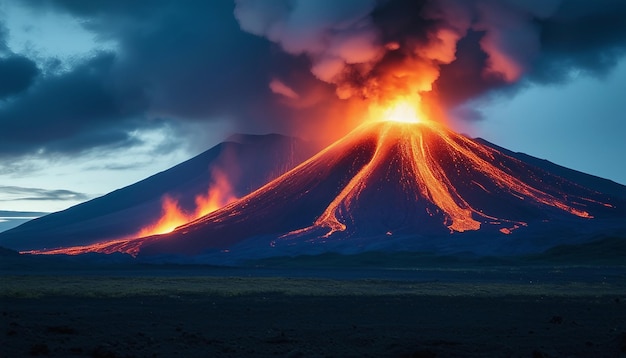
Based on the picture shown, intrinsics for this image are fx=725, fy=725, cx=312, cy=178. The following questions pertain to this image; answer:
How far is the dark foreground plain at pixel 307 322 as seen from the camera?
23.0 metres

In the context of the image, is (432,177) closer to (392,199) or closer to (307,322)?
(392,199)

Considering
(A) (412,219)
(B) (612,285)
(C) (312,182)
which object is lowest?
(B) (612,285)

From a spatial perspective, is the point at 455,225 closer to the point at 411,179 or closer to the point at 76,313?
the point at 411,179

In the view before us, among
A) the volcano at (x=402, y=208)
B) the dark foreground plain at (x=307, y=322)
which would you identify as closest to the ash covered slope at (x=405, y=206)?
the volcano at (x=402, y=208)

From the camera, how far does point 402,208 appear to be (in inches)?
6097

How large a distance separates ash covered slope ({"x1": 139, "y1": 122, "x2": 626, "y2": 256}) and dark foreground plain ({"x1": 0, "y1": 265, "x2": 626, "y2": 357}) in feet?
273

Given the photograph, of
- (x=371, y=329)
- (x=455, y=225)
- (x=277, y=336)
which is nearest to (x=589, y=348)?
(x=371, y=329)

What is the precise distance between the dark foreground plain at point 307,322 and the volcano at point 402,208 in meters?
81.9

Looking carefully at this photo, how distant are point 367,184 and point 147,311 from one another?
440 feet

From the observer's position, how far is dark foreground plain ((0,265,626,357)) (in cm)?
2300

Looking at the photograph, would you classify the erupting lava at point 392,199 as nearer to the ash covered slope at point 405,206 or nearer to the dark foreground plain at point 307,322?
the ash covered slope at point 405,206

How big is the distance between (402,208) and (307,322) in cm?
12600

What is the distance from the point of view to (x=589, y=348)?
2461 cm

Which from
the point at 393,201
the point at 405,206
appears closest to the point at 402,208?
the point at 405,206
